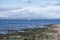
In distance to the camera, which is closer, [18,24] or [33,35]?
[33,35]

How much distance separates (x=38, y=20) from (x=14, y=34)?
4.44 ft

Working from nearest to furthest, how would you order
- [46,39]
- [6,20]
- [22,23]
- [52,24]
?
[46,39], [6,20], [22,23], [52,24]

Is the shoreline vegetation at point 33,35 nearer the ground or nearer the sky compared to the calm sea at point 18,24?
nearer the ground

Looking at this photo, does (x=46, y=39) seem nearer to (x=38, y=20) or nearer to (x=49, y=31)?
(x=49, y=31)

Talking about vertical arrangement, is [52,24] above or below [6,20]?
below

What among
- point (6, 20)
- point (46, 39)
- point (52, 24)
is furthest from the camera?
point (52, 24)

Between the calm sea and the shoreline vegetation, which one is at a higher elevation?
the calm sea

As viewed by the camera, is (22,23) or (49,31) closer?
(49,31)

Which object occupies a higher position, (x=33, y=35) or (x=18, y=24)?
(x=18, y=24)

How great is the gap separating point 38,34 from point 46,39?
0.38m

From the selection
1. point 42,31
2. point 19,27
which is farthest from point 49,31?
point 19,27

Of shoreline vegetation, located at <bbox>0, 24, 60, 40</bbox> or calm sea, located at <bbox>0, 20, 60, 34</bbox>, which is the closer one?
shoreline vegetation, located at <bbox>0, 24, 60, 40</bbox>

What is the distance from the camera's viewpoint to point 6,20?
7.52m

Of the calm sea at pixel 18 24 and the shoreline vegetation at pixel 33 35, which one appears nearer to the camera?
the shoreline vegetation at pixel 33 35
